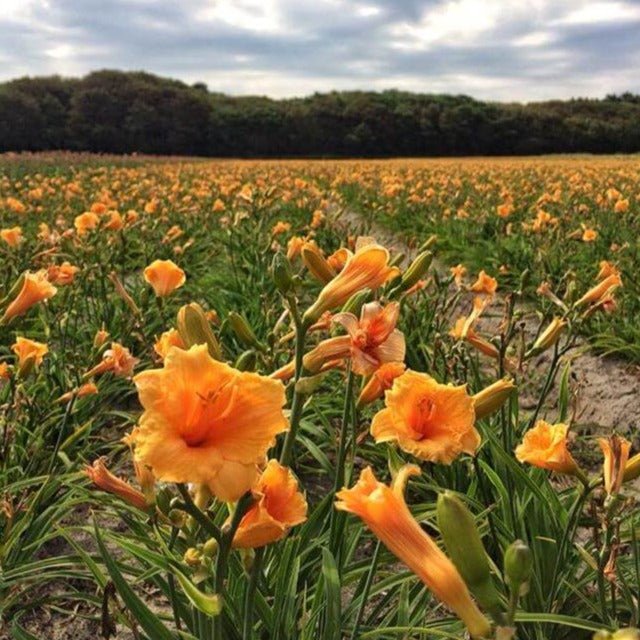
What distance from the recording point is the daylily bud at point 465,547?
88cm

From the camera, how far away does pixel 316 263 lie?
1505 mm

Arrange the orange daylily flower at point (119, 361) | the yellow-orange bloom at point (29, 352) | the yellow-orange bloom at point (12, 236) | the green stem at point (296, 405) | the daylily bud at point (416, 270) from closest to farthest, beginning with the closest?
the green stem at point (296, 405), the daylily bud at point (416, 270), the orange daylily flower at point (119, 361), the yellow-orange bloom at point (29, 352), the yellow-orange bloom at point (12, 236)

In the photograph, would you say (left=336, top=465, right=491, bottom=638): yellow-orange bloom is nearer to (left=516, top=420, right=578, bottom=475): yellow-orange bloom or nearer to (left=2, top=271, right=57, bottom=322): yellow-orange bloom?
(left=516, top=420, right=578, bottom=475): yellow-orange bloom

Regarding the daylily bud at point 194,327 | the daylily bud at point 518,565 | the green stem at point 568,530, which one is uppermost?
the daylily bud at point 194,327

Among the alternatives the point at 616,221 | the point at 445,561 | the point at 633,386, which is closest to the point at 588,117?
the point at 616,221

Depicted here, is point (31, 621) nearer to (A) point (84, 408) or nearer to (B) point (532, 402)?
(A) point (84, 408)

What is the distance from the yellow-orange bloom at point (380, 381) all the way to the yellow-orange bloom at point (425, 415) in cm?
16

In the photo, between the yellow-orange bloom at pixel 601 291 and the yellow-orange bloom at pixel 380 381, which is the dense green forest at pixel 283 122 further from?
the yellow-orange bloom at pixel 380 381

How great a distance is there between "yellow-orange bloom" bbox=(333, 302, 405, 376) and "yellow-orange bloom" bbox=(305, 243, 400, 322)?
105 mm

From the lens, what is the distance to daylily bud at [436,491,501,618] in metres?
0.88

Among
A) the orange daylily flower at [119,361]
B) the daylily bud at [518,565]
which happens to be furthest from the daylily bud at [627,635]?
the orange daylily flower at [119,361]

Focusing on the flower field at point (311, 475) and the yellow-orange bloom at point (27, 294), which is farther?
the yellow-orange bloom at point (27, 294)

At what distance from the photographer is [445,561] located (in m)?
0.89

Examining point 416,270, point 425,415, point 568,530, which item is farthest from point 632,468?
point 416,270
